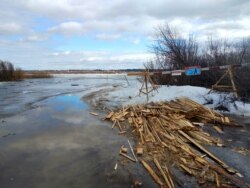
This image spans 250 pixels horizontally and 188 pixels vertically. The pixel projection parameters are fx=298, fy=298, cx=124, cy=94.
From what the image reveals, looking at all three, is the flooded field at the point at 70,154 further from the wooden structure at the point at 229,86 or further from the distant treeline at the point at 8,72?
the distant treeline at the point at 8,72

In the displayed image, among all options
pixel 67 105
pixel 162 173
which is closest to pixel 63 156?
pixel 162 173

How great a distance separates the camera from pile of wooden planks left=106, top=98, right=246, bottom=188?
5793mm

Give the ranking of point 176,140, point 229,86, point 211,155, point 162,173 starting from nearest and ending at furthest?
1. point 162,173
2. point 211,155
3. point 176,140
4. point 229,86

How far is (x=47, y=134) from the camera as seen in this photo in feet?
30.9

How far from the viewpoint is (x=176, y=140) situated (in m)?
8.00

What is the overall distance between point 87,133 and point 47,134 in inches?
49.4

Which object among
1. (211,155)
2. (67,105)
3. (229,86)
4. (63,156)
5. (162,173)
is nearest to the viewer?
(162,173)

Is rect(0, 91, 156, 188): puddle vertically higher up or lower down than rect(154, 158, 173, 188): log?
lower down

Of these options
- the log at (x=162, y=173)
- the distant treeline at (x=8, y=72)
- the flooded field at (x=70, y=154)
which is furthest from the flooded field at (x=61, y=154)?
the distant treeline at (x=8, y=72)

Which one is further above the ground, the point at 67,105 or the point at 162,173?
the point at 162,173

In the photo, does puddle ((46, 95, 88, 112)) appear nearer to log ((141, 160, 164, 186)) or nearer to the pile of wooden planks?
the pile of wooden planks

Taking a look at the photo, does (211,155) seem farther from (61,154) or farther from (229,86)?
(229,86)

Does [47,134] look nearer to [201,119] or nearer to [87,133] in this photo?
[87,133]

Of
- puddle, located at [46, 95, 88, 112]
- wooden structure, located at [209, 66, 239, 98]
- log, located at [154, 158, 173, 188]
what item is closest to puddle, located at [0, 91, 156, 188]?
log, located at [154, 158, 173, 188]
